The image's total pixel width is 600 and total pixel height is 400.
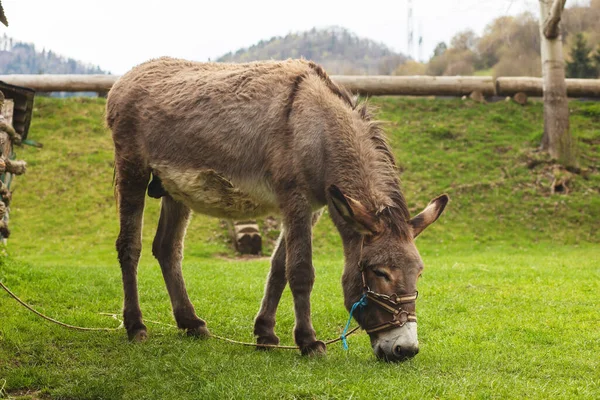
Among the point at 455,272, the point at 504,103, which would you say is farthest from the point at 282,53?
the point at 455,272

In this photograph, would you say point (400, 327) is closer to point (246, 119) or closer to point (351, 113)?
point (351, 113)

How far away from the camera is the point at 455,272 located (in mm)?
10070

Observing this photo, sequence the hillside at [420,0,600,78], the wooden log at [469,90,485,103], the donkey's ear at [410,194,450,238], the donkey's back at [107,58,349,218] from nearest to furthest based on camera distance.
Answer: the donkey's ear at [410,194,450,238] → the donkey's back at [107,58,349,218] → the wooden log at [469,90,485,103] → the hillside at [420,0,600,78]

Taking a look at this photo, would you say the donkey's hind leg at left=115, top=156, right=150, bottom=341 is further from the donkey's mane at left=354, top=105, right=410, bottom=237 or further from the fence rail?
the fence rail

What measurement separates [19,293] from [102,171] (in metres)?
10.9

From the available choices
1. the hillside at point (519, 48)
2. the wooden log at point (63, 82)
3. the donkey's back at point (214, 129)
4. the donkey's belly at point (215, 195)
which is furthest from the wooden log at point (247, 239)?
the hillside at point (519, 48)

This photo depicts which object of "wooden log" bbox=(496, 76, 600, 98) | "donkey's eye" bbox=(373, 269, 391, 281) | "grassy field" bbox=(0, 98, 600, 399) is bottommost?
"grassy field" bbox=(0, 98, 600, 399)

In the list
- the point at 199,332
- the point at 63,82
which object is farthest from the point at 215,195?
the point at 63,82

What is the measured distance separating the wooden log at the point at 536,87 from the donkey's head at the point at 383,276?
18636 millimetres

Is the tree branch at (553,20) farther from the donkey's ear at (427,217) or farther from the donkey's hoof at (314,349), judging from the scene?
the donkey's hoof at (314,349)

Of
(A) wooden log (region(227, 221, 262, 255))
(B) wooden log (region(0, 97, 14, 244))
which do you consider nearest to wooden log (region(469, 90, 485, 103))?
(A) wooden log (region(227, 221, 262, 255))

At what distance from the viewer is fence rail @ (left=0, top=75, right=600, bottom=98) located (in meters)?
21.0

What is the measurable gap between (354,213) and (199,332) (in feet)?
7.46

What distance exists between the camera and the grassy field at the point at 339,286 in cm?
429
